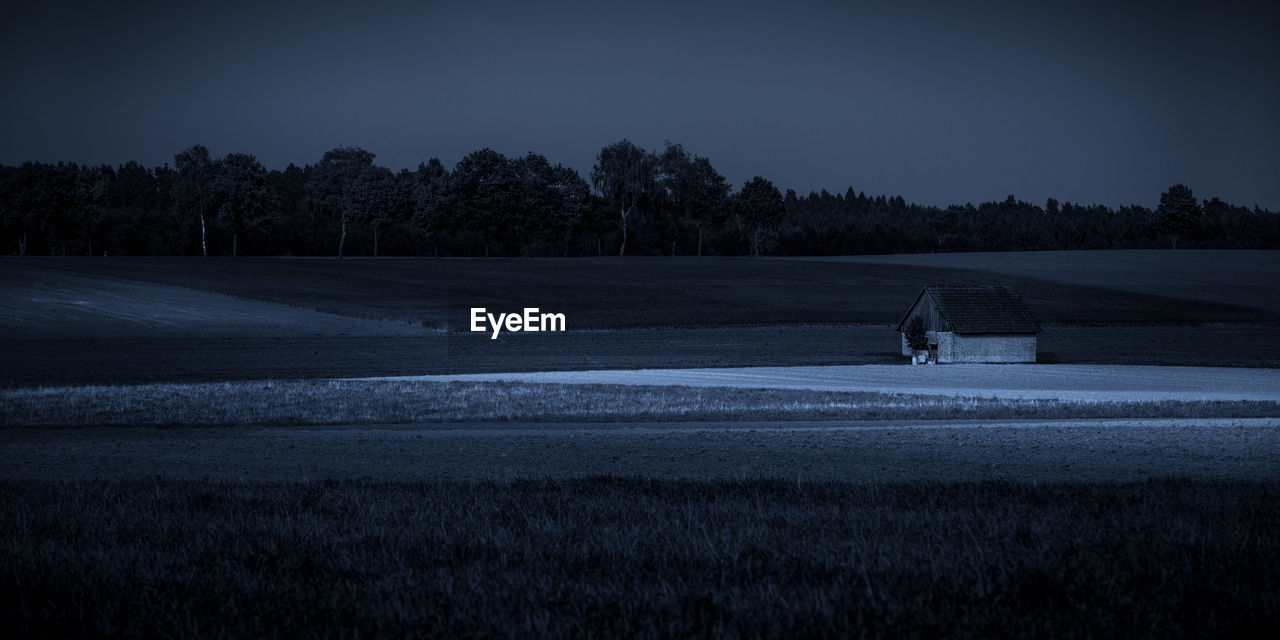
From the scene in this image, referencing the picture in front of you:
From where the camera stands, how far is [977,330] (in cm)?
3678

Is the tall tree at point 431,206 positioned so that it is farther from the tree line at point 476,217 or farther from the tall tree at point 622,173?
the tall tree at point 622,173

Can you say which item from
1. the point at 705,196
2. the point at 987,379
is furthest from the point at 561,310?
the point at 705,196

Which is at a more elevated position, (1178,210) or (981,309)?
(1178,210)

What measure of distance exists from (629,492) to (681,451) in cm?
512

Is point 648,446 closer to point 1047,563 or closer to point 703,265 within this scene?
point 1047,563

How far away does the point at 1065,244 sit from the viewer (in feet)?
484

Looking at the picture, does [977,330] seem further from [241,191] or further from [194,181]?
[194,181]

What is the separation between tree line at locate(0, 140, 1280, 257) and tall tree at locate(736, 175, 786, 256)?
0.56ft

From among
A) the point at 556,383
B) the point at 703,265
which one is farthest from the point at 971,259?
the point at 556,383

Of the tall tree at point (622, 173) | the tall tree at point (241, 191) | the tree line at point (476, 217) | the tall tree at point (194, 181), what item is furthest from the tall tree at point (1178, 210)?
the tall tree at point (194, 181)

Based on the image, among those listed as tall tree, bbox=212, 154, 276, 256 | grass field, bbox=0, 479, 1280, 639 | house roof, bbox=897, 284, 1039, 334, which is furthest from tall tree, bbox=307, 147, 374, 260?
grass field, bbox=0, 479, 1280, 639

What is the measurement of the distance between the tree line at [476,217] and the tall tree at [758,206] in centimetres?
17

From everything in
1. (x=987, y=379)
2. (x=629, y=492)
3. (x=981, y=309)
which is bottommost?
(x=987, y=379)

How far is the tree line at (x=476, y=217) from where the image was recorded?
95.5 metres
